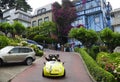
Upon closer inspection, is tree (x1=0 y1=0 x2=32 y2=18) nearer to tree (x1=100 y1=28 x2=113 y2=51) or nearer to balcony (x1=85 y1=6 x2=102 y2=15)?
tree (x1=100 y1=28 x2=113 y2=51)

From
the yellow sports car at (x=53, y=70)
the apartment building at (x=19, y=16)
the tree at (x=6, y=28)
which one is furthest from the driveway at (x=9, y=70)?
the apartment building at (x=19, y=16)

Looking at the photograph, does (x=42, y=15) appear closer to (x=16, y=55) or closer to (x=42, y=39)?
(x=42, y=39)

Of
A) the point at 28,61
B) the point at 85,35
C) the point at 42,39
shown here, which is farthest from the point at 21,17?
the point at 28,61

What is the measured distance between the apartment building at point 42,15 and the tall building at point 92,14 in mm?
7603

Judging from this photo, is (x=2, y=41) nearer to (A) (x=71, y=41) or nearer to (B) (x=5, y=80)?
(B) (x=5, y=80)

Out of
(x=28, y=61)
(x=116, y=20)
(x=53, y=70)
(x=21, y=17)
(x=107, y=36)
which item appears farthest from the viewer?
(x=21, y=17)

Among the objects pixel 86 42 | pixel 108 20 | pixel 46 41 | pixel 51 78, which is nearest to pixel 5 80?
pixel 51 78

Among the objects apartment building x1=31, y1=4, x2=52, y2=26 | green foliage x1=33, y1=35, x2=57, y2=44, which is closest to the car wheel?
green foliage x1=33, y1=35, x2=57, y2=44

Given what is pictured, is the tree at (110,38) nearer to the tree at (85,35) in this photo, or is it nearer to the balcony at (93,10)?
the tree at (85,35)

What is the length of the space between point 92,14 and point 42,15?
47.2 feet

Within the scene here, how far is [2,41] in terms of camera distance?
27.8 m

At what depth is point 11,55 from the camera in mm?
22062

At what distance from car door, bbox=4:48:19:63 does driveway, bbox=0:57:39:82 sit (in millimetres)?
644

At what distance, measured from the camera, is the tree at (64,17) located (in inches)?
1988
